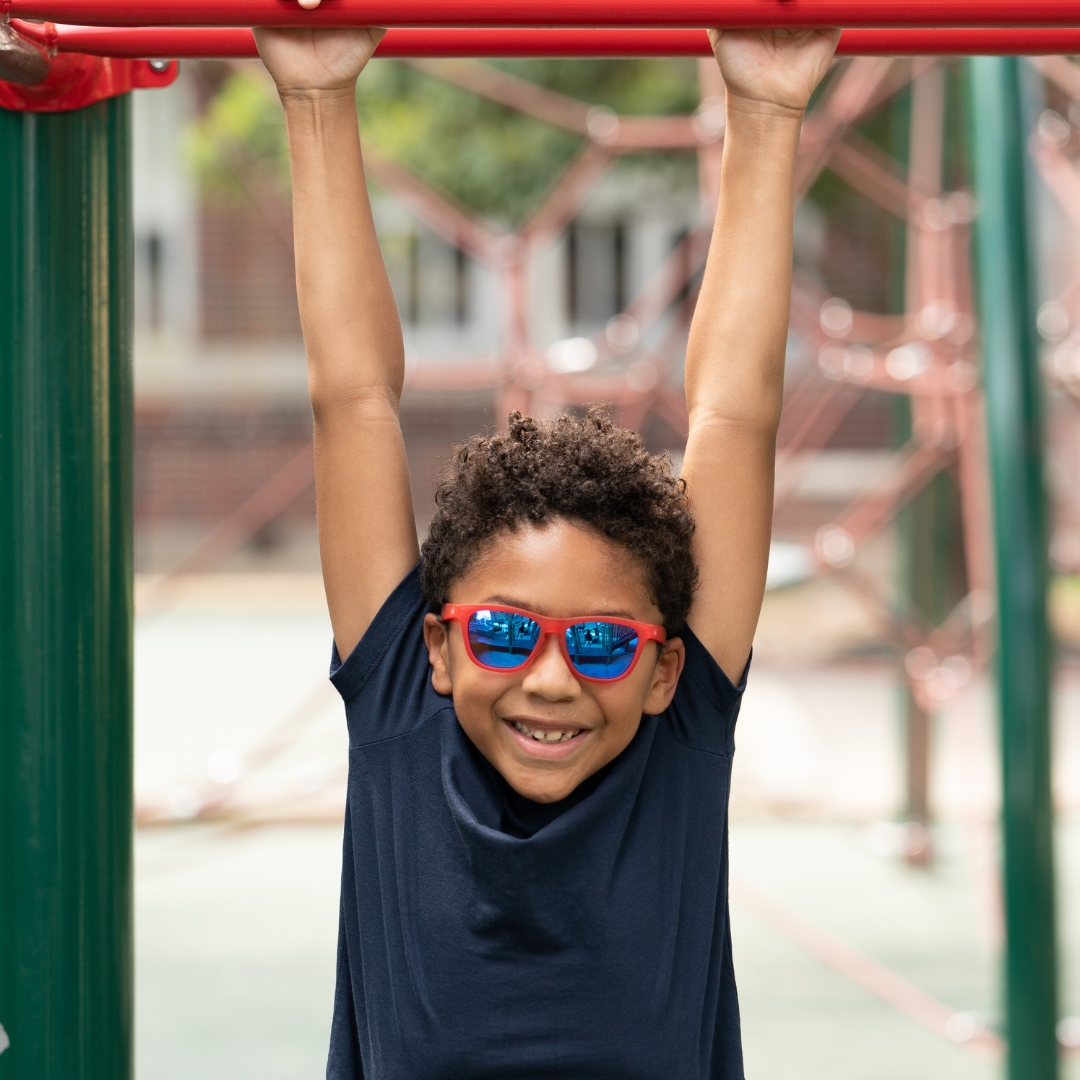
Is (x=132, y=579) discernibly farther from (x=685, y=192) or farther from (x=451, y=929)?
(x=685, y=192)

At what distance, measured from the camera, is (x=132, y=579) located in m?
0.99

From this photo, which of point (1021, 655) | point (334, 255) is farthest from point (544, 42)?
point (1021, 655)

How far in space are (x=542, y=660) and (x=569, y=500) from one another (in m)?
0.10

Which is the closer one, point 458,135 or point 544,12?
point 544,12

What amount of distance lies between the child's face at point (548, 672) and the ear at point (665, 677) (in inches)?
0.8

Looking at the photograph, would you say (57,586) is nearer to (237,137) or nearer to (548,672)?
(548,672)

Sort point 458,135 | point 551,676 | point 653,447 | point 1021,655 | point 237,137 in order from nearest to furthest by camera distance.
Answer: point 551,676, point 1021,655, point 237,137, point 458,135, point 653,447

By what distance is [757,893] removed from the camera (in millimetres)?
2744

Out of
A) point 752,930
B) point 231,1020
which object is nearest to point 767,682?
point 752,930

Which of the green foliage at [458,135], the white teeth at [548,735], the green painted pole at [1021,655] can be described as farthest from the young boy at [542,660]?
the green foliage at [458,135]

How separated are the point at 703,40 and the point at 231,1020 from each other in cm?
187

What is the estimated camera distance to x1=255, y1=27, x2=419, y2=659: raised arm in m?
0.87

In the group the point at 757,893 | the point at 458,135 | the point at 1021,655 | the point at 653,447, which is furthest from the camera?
the point at 653,447

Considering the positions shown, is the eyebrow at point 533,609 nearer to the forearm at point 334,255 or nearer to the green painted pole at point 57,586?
the forearm at point 334,255
